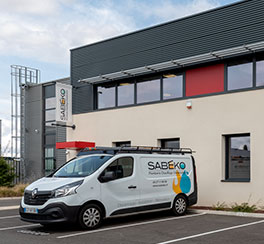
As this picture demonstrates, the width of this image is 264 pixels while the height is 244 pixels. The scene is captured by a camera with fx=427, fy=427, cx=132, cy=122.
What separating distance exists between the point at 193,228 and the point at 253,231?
1380 millimetres

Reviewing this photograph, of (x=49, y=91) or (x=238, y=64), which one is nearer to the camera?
(x=238, y=64)

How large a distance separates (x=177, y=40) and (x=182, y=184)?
19.9ft

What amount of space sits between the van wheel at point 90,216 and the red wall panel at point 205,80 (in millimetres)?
6805

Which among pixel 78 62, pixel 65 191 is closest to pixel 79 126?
pixel 78 62

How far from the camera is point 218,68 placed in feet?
48.6

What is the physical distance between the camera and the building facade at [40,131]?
→ 28.1 m

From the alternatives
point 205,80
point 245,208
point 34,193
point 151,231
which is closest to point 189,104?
point 205,80

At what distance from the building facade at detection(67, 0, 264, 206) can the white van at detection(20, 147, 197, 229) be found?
2.03 metres

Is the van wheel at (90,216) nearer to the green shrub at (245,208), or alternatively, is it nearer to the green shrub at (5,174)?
the green shrub at (245,208)

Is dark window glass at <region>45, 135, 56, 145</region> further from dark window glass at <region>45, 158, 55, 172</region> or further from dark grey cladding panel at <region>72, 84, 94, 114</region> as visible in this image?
dark grey cladding panel at <region>72, 84, 94, 114</region>

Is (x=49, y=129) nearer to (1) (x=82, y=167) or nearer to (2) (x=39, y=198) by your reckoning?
(1) (x=82, y=167)

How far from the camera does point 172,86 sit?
16.2m

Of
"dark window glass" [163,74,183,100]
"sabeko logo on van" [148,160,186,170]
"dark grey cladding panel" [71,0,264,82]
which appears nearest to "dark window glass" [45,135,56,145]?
"dark grey cladding panel" [71,0,264,82]

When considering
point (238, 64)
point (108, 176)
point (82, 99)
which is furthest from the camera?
point (82, 99)
